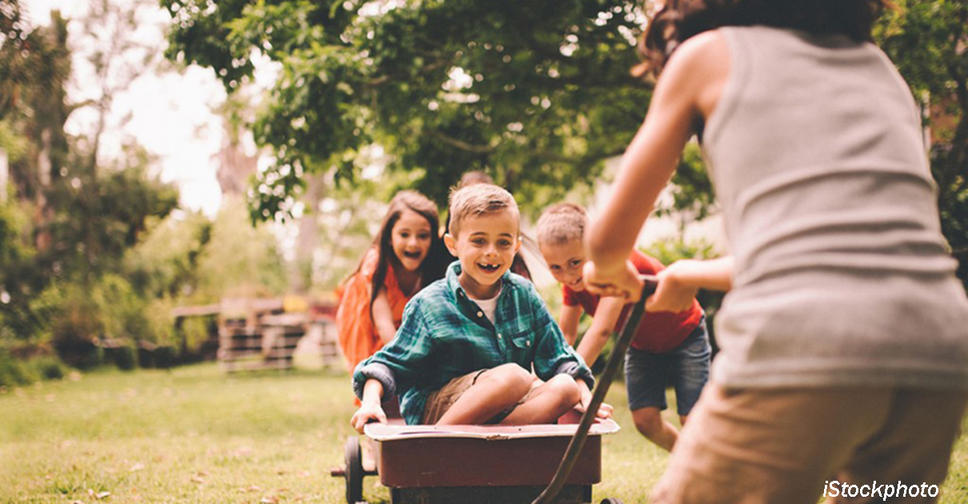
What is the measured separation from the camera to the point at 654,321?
12.9 feet

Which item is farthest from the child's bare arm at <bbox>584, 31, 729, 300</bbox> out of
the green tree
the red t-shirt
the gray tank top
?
the green tree

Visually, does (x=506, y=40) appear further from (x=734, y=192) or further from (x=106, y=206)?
(x=106, y=206)

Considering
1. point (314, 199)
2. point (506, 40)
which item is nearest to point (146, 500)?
point (506, 40)

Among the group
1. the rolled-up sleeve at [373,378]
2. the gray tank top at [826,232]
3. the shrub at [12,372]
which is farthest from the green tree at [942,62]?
the shrub at [12,372]

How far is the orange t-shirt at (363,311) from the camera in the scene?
4.67m

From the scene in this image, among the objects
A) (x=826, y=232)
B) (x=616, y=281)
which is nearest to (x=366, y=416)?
(x=616, y=281)

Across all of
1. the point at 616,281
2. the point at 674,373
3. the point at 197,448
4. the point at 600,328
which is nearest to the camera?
the point at 616,281

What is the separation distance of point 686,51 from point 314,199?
3129cm

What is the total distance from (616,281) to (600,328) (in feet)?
6.46

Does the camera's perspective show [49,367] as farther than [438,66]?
Yes

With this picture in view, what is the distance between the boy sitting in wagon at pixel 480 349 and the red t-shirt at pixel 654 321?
2.41 feet

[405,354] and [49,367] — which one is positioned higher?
[405,354]

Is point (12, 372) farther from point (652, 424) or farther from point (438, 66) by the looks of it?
point (652, 424)

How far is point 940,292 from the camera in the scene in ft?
4.30
